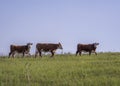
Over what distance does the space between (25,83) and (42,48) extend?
2208 cm

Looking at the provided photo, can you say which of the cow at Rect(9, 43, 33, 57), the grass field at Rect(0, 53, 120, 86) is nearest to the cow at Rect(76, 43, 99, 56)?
the cow at Rect(9, 43, 33, 57)

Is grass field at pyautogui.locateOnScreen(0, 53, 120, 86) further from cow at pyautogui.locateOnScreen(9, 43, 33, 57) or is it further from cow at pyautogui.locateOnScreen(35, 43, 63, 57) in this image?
cow at pyautogui.locateOnScreen(35, 43, 63, 57)

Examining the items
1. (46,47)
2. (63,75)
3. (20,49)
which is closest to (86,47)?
(46,47)

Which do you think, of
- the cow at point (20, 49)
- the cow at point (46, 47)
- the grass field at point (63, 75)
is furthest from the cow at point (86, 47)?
the grass field at point (63, 75)

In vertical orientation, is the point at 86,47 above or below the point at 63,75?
above

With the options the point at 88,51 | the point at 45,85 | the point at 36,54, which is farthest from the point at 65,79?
the point at 88,51

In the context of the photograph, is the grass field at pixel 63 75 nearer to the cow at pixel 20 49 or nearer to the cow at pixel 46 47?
the cow at pixel 20 49

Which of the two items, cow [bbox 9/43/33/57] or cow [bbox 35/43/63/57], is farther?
cow [bbox 35/43/63/57]

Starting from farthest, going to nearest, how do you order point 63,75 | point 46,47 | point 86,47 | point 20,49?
point 86,47 < point 46,47 < point 20,49 < point 63,75

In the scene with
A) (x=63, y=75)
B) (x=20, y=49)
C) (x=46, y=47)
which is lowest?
(x=63, y=75)

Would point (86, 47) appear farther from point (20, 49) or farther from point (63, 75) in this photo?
point (63, 75)

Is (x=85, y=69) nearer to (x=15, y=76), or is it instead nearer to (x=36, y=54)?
(x=15, y=76)

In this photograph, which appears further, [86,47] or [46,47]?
[86,47]

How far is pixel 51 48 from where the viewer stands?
40.9m
